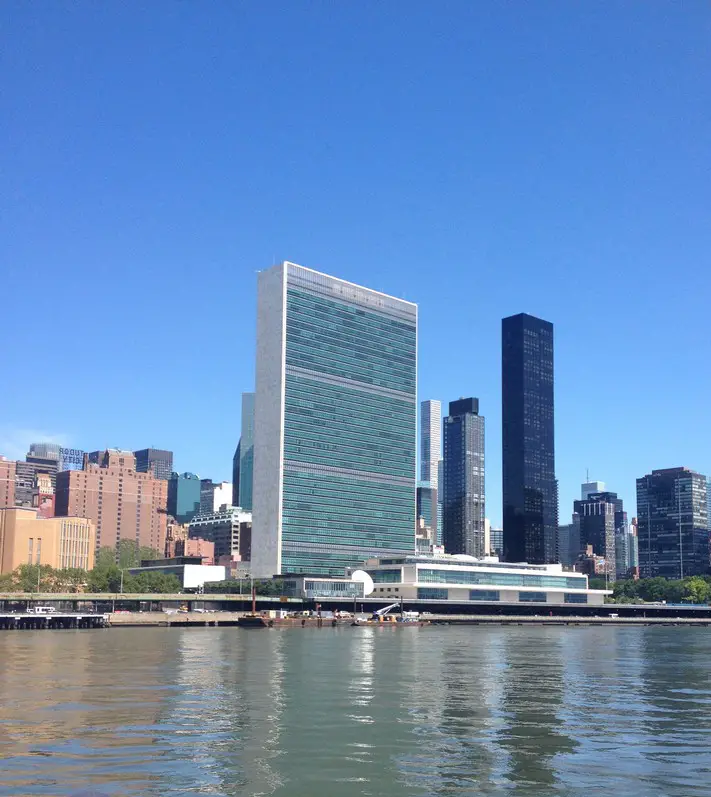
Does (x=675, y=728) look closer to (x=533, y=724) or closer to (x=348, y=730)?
(x=533, y=724)

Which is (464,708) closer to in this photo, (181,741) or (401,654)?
(181,741)

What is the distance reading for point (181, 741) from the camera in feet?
147

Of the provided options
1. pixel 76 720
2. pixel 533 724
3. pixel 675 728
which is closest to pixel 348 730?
pixel 533 724

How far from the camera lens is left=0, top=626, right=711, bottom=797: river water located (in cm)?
3728

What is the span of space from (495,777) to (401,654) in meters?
75.1

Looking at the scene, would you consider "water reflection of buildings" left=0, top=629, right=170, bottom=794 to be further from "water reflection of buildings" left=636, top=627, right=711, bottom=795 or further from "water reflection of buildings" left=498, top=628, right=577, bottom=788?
"water reflection of buildings" left=636, top=627, right=711, bottom=795

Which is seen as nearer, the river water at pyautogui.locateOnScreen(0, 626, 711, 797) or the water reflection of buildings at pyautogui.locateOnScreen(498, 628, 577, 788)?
the river water at pyautogui.locateOnScreen(0, 626, 711, 797)

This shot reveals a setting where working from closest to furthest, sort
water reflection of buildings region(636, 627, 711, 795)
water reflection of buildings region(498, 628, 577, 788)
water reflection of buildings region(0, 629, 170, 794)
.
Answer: water reflection of buildings region(0, 629, 170, 794) → water reflection of buildings region(636, 627, 711, 795) → water reflection of buildings region(498, 628, 577, 788)

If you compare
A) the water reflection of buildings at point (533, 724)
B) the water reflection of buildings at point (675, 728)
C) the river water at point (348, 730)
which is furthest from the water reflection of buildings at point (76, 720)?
the water reflection of buildings at point (675, 728)

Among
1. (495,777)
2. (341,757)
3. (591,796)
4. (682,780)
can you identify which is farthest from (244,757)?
(682,780)

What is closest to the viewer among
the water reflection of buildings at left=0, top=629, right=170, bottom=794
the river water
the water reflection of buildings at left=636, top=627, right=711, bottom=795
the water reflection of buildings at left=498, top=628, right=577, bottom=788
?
the river water

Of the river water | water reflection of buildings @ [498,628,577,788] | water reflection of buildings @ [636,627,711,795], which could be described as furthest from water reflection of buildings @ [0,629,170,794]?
water reflection of buildings @ [636,627,711,795]

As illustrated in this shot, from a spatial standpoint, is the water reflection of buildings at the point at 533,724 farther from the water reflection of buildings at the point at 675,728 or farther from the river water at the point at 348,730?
the water reflection of buildings at the point at 675,728

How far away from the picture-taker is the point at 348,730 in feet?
160
